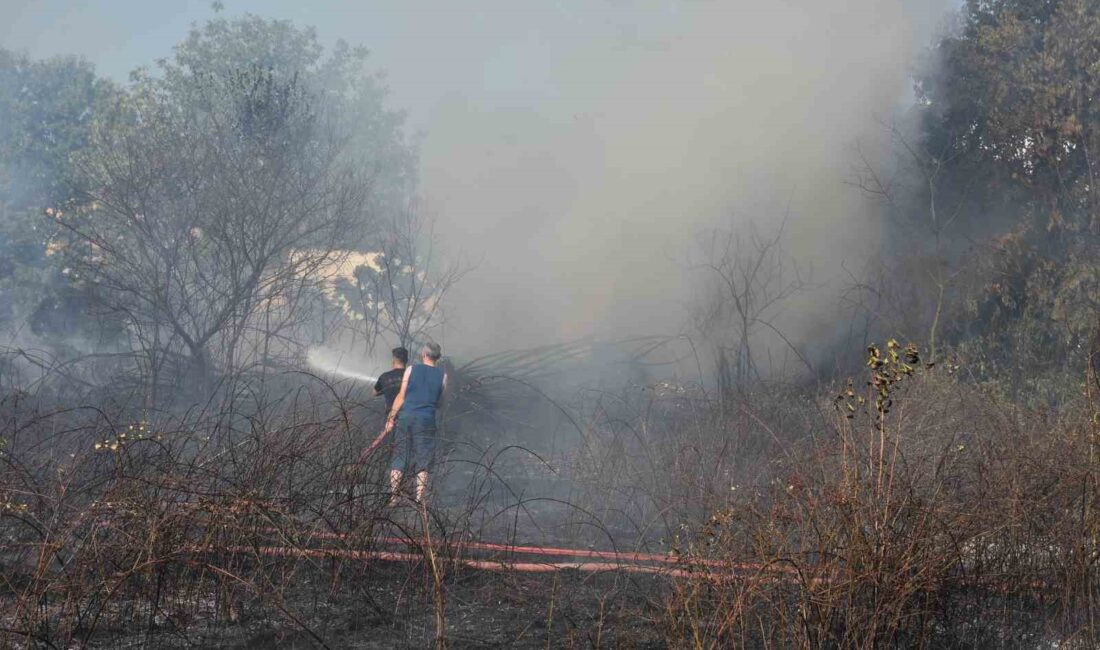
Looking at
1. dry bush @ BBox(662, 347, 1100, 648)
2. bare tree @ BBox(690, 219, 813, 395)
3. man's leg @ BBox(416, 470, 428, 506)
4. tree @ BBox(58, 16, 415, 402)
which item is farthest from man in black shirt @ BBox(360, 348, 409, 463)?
bare tree @ BBox(690, 219, 813, 395)

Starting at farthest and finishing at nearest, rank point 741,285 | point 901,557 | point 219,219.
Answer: point 741,285 → point 219,219 → point 901,557

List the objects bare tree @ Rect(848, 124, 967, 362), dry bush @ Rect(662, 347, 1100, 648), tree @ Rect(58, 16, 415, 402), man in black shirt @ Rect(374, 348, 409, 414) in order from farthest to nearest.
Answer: bare tree @ Rect(848, 124, 967, 362) < tree @ Rect(58, 16, 415, 402) < man in black shirt @ Rect(374, 348, 409, 414) < dry bush @ Rect(662, 347, 1100, 648)

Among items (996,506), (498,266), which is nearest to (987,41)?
(498,266)

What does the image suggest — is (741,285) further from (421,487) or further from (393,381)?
(421,487)

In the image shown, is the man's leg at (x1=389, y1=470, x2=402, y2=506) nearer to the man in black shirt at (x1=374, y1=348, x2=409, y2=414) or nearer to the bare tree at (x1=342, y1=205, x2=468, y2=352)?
the man in black shirt at (x1=374, y1=348, x2=409, y2=414)

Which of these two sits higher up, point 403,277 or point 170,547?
point 403,277

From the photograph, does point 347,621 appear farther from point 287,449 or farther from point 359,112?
point 359,112

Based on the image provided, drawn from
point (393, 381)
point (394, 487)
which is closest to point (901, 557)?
point (394, 487)

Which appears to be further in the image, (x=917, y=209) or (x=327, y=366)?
(x=327, y=366)

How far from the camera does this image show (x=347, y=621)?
5426mm

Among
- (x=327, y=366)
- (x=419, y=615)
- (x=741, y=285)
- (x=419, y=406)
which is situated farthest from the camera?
(x=327, y=366)

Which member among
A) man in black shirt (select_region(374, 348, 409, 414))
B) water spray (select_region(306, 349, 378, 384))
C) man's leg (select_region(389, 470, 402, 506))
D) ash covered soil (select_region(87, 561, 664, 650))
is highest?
water spray (select_region(306, 349, 378, 384))

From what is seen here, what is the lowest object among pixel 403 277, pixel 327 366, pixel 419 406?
pixel 419 406

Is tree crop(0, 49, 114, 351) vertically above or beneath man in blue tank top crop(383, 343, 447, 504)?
above
